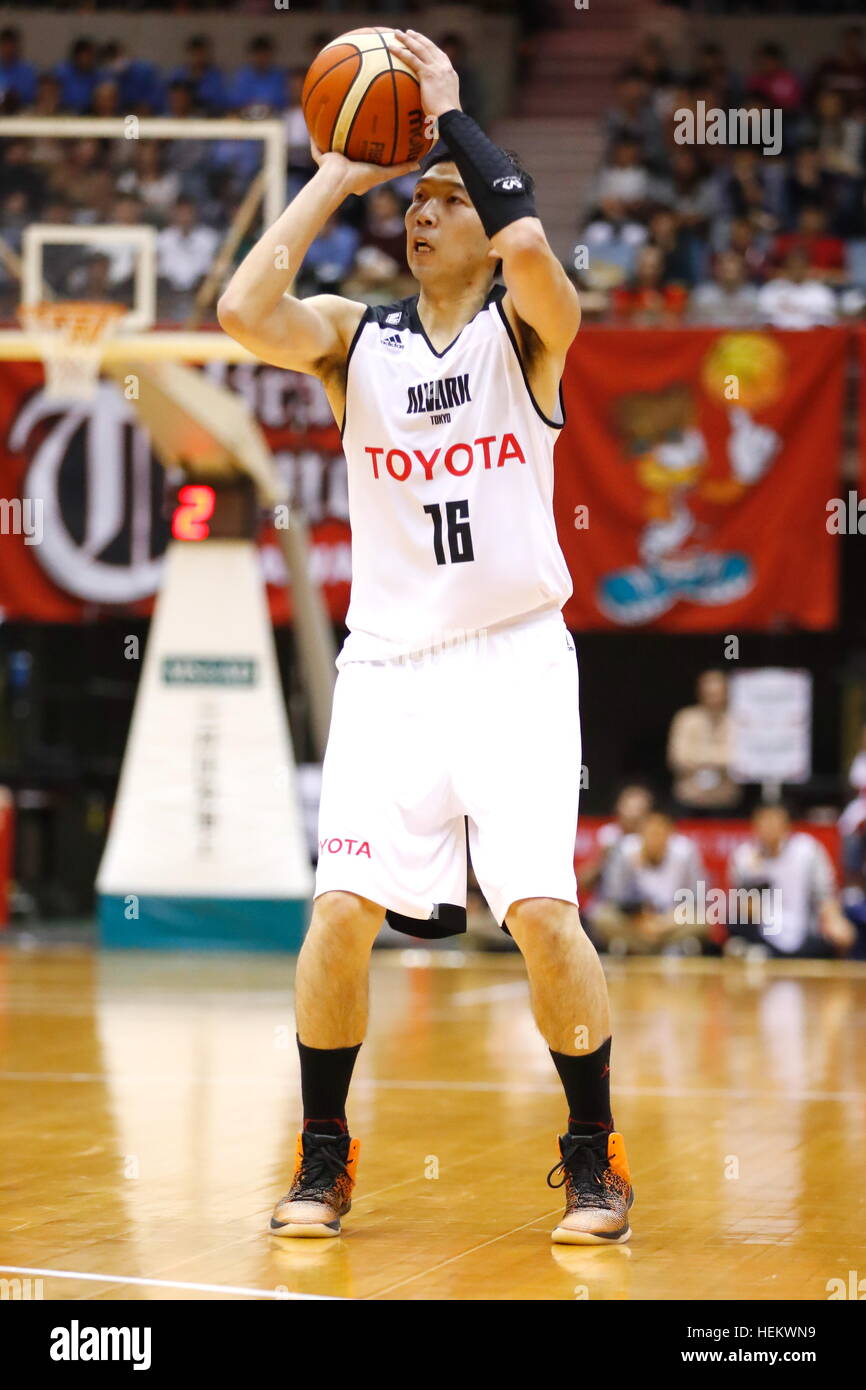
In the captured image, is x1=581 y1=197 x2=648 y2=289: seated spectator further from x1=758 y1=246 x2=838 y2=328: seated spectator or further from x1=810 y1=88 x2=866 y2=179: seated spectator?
x1=810 y1=88 x2=866 y2=179: seated spectator

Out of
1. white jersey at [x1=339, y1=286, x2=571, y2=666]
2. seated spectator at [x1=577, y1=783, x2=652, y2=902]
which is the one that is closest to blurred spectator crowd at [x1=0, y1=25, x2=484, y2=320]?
seated spectator at [x1=577, y1=783, x2=652, y2=902]

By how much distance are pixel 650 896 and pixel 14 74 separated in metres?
10.9

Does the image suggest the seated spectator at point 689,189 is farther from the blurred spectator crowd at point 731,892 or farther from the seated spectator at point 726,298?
the blurred spectator crowd at point 731,892

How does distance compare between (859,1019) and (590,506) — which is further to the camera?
(590,506)

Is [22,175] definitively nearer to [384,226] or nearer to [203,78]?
[384,226]

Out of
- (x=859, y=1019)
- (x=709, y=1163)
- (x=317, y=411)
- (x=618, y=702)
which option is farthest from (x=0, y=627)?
(x=709, y=1163)

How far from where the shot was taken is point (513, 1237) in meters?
4.44

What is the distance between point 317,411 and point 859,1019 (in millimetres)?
6933

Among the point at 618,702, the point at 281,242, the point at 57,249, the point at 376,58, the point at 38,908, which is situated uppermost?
the point at 57,249

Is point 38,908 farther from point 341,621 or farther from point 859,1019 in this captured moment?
point 859,1019

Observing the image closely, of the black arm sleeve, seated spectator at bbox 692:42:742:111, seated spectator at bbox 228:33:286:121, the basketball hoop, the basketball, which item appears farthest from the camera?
seated spectator at bbox 228:33:286:121

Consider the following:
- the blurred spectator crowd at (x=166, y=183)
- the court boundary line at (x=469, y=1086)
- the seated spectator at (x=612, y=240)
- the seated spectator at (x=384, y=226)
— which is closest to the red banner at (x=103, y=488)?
the blurred spectator crowd at (x=166, y=183)

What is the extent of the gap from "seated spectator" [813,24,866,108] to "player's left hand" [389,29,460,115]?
1447 cm

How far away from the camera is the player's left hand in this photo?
447 centimetres
